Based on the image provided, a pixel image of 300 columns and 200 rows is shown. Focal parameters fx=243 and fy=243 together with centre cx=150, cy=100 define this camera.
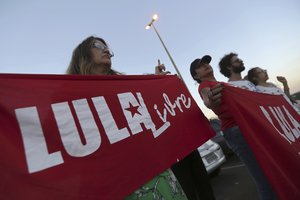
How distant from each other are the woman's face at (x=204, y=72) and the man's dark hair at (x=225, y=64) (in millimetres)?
495

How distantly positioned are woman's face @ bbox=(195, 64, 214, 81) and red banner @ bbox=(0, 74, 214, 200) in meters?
1.00

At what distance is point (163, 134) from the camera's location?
6.38 feet

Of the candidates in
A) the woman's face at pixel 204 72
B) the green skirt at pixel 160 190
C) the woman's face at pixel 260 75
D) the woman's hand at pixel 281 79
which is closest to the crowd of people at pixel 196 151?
the woman's face at pixel 204 72

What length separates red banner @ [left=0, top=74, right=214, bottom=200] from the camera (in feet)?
3.82

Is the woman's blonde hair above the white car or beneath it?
above

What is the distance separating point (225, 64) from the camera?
3.31 metres

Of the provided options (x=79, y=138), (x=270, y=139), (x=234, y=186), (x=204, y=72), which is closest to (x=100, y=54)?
(x=79, y=138)

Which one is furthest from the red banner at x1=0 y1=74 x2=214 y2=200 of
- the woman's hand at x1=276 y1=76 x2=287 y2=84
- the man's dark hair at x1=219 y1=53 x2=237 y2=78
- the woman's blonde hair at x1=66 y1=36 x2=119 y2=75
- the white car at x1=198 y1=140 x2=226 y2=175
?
the white car at x1=198 y1=140 x2=226 y2=175

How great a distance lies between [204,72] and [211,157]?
3.58m

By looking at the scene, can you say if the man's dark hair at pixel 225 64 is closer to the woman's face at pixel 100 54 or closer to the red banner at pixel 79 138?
the red banner at pixel 79 138

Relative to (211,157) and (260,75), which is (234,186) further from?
(260,75)

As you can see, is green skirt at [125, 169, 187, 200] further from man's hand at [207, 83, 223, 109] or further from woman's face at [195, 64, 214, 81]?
woman's face at [195, 64, 214, 81]

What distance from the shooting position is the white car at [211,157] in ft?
18.6

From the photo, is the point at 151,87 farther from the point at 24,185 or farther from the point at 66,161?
the point at 24,185
